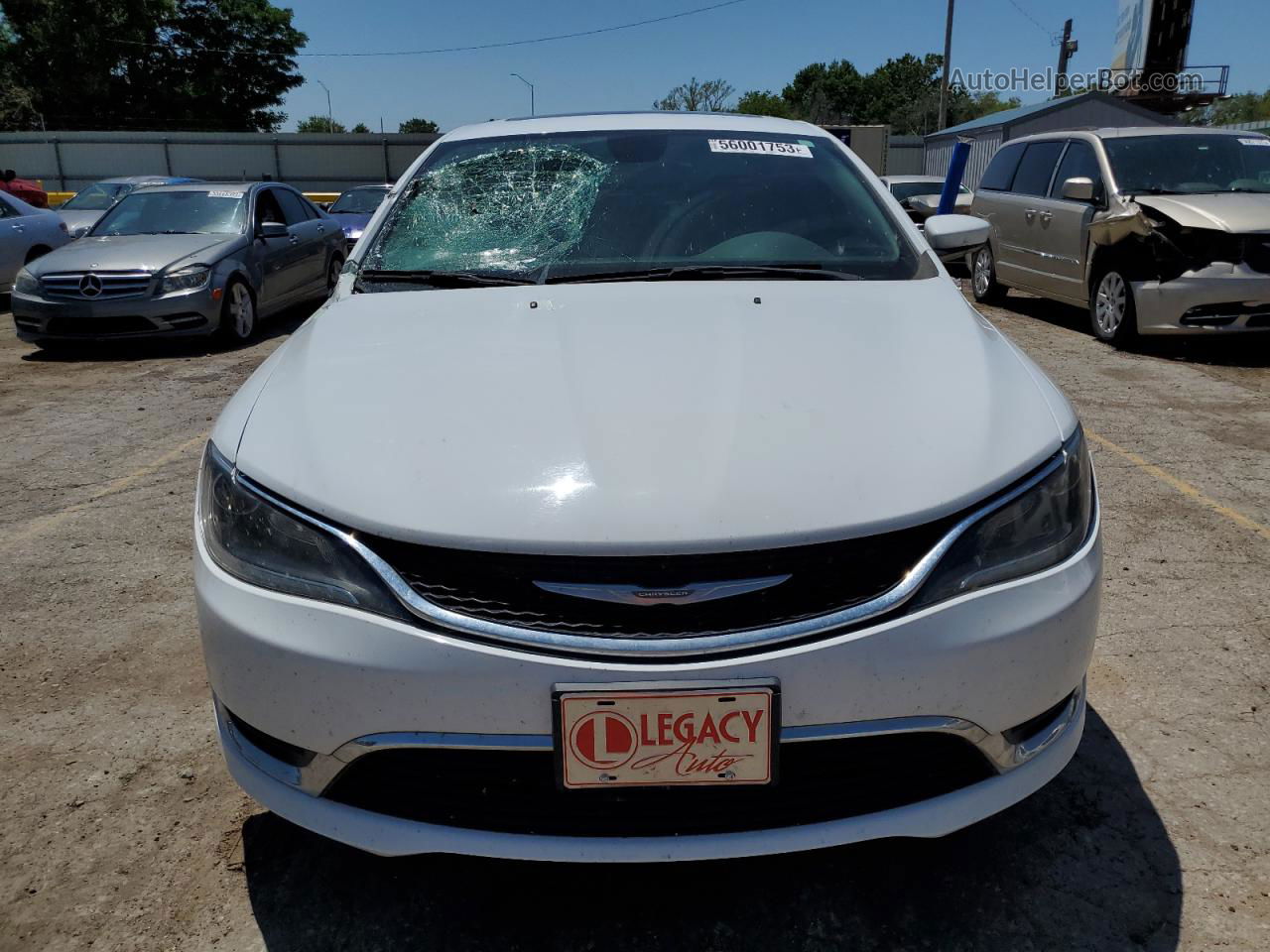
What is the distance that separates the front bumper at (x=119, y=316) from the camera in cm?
790

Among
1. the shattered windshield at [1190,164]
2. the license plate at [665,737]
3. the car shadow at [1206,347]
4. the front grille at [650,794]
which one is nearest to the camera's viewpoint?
the license plate at [665,737]

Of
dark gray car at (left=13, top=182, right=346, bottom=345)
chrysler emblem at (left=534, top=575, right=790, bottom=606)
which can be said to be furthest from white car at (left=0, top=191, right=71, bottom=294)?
chrysler emblem at (left=534, top=575, right=790, bottom=606)

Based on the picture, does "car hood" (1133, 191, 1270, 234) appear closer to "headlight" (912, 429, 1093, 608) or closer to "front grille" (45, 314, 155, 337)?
"headlight" (912, 429, 1093, 608)

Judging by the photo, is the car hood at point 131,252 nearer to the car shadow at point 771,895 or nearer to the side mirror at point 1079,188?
the side mirror at point 1079,188

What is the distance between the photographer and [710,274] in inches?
102

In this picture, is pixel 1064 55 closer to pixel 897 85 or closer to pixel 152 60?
pixel 152 60

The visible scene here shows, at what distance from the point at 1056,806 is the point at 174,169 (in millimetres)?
38752

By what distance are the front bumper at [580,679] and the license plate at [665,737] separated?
3 centimetres

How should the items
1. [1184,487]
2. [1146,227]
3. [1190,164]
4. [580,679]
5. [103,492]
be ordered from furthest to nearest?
[1190,164] → [1146,227] → [103,492] → [1184,487] → [580,679]

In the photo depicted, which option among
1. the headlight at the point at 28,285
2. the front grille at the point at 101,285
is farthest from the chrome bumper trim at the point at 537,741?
the headlight at the point at 28,285

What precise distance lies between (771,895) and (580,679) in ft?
2.39

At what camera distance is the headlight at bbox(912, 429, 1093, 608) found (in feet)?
5.31

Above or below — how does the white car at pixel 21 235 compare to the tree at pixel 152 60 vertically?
below

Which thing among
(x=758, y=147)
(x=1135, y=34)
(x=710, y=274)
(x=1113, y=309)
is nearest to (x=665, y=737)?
→ (x=710, y=274)
